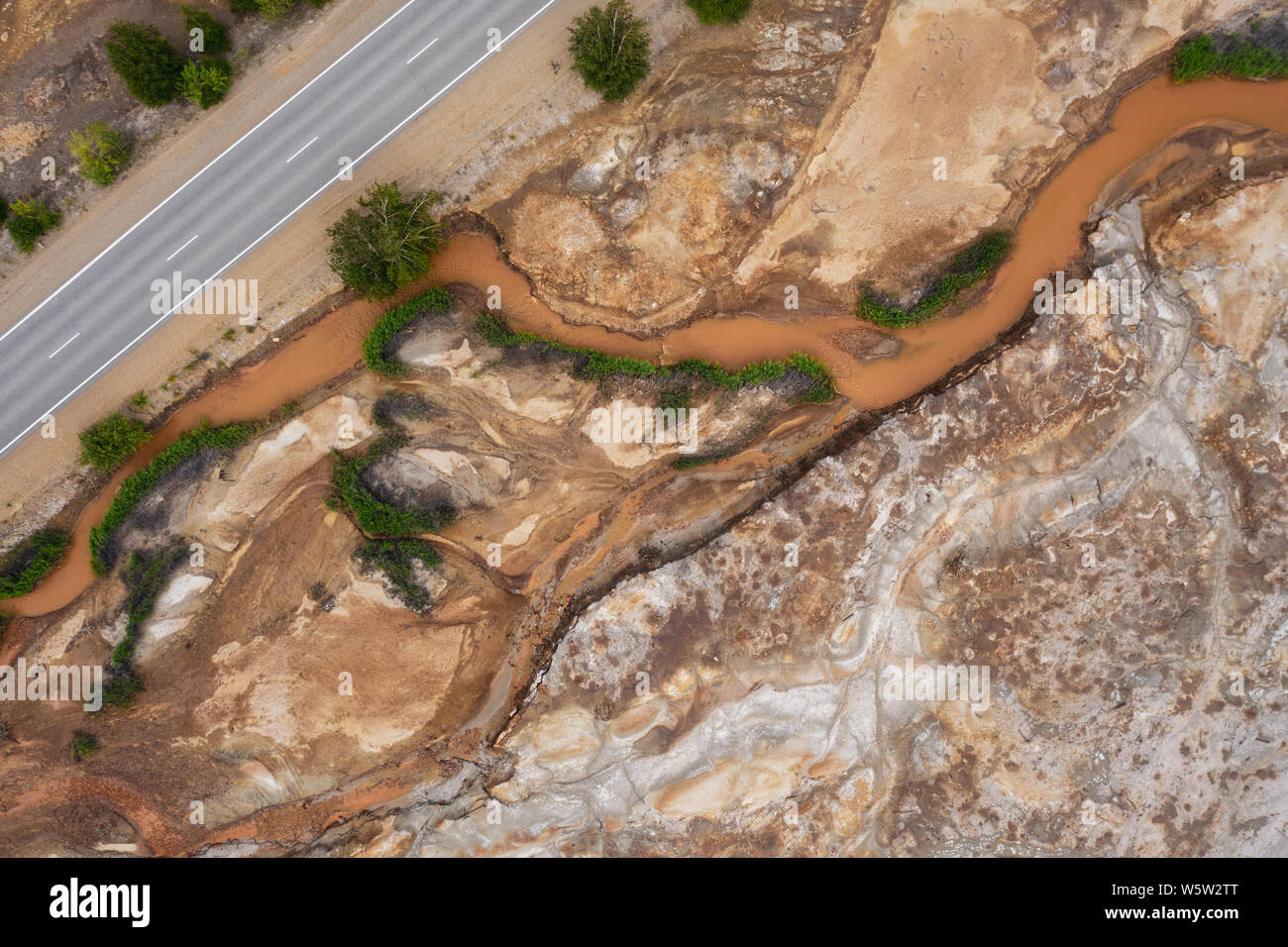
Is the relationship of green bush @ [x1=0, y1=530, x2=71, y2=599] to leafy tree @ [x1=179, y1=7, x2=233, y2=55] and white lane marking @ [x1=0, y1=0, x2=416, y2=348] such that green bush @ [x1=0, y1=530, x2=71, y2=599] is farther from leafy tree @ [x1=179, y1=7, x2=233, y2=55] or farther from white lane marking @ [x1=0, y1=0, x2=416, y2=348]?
leafy tree @ [x1=179, y1=7, x2=233, y2=55]

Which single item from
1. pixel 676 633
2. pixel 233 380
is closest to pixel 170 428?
pixel 233 380

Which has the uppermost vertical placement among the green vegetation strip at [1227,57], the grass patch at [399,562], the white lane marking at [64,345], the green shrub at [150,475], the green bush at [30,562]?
the green vegetation strip at [1227,57]

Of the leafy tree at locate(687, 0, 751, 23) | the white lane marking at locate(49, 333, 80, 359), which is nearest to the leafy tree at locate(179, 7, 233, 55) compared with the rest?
the white lane marking at locate(49, 333, 80, 359)

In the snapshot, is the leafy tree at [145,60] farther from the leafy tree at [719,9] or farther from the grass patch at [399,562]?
the leafy tree at [719,9]

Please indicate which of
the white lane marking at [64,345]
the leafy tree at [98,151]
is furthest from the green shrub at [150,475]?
the leafy tree at [98,151]

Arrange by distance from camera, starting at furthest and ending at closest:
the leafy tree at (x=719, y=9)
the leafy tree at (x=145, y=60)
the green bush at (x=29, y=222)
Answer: the green bush at (x=29, y=222) → the leafy tree at (x=719, y=9) → the leafy tree at (x=145, y=60)

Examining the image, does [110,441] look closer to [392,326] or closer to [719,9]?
[392,326]
